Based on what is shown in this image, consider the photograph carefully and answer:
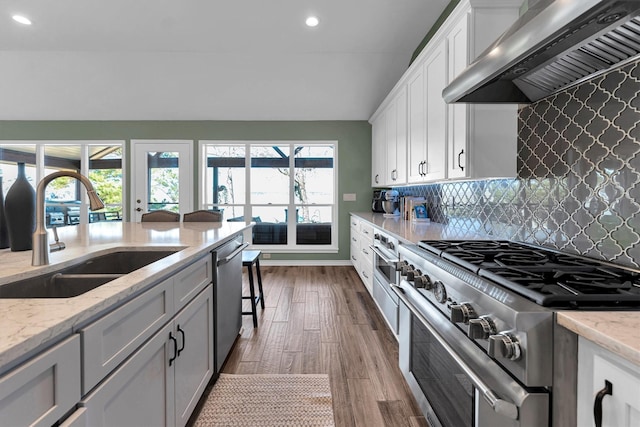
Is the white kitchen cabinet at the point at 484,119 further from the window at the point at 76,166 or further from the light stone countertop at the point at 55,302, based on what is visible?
the window at the point at 76,166

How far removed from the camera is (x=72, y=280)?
1.23m

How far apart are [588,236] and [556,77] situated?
2.35 ft

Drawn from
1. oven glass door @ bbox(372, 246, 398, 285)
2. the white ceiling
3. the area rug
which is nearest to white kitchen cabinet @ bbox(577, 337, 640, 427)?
the area rug

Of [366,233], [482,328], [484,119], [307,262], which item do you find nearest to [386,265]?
[366,233]

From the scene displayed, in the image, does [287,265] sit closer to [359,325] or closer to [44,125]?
[359,325]

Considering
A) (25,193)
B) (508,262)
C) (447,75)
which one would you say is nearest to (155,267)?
(25,193)

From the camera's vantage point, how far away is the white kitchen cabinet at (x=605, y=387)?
0.63 m

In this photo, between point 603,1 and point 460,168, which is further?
point 460,168

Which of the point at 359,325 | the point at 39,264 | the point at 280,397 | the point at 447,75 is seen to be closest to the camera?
the point at 39,264

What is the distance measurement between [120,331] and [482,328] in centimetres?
105

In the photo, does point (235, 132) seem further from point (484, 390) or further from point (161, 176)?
point (484, 390)

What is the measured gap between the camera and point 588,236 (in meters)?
1.42

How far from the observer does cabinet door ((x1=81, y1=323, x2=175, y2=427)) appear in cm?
86

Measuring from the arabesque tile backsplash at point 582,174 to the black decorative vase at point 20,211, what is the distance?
2.34 metres
